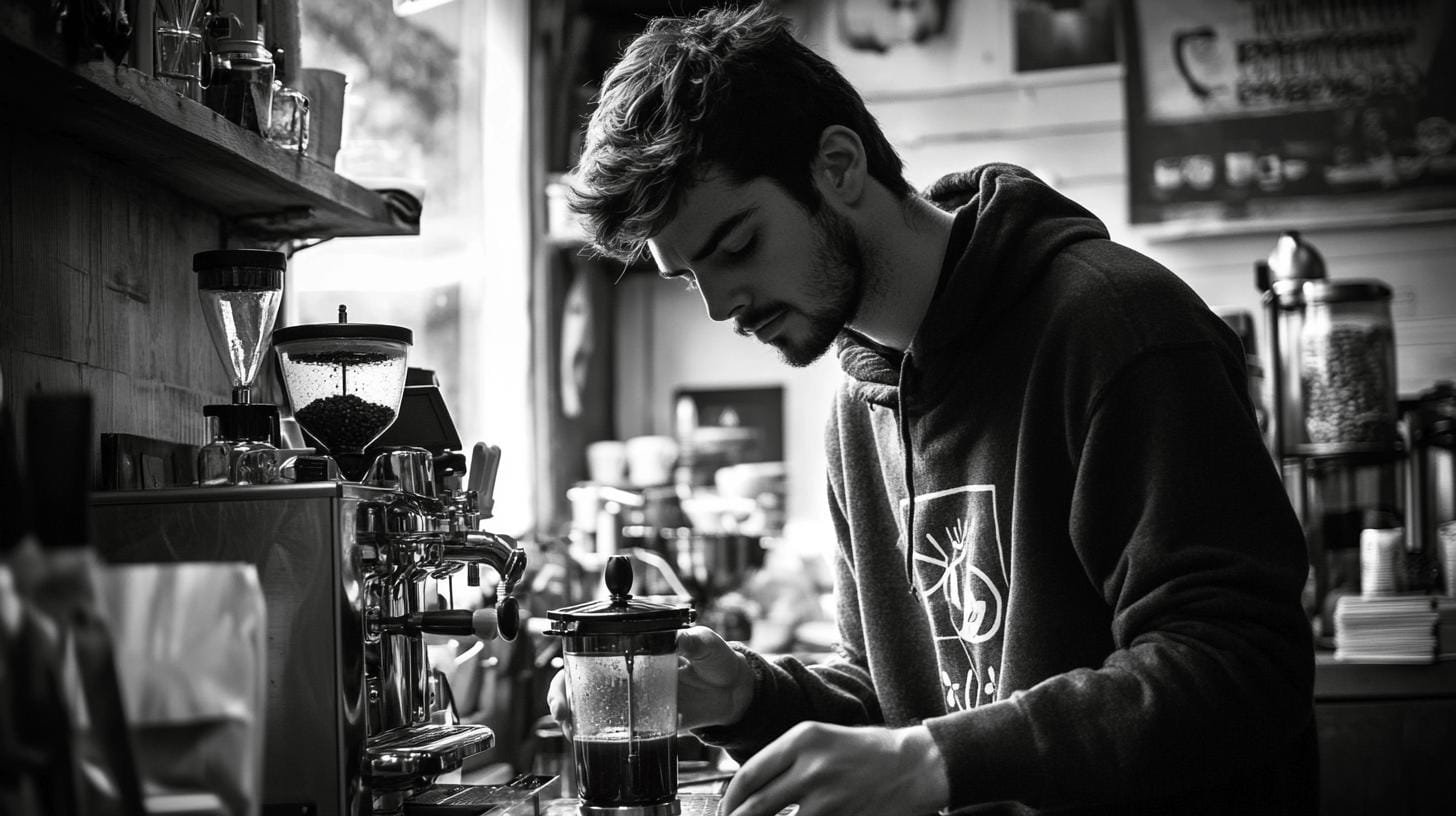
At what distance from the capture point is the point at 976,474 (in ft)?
4.72

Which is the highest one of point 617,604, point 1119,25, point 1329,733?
point 1119,25

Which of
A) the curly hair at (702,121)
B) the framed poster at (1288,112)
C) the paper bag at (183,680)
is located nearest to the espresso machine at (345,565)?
the curly hair at (702,121)

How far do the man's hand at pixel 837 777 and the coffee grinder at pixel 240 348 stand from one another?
0.56 m

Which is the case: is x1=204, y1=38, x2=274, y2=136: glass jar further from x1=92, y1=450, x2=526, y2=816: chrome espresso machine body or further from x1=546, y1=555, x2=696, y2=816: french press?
x1=546, y1=555, x2=696, y2=816: french press

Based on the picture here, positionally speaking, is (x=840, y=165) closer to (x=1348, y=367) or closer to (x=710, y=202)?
(x=710, y=202)

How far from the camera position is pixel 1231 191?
537cm

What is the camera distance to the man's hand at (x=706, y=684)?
58.2 inches

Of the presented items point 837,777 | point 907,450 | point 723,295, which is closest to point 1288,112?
point 907,450

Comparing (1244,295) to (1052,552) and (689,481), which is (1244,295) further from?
(1052,552)

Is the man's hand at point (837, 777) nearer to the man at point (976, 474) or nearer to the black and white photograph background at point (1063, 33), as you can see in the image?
the man at point (976, 474)

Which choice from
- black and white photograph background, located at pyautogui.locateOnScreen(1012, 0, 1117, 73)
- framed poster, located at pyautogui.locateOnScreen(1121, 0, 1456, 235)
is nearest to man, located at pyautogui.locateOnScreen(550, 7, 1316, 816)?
framed poster, located at pyautogui.locateOnScreen(1121, 0, 1456, 235)

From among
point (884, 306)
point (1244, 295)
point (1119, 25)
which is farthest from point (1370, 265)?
point (884, 306)

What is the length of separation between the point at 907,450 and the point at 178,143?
825mm

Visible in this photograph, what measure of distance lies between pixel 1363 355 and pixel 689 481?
266 cm
